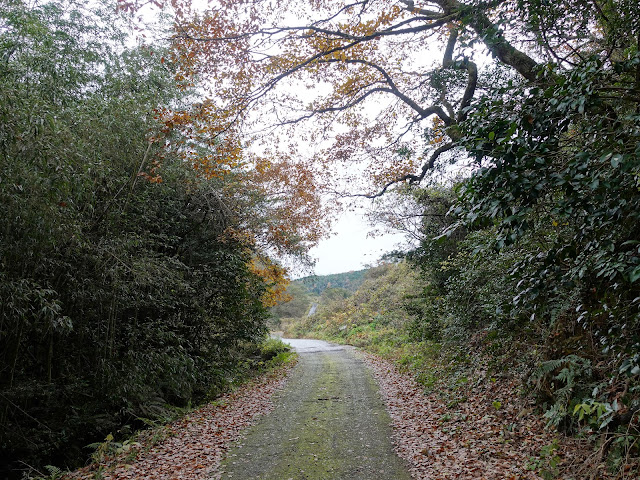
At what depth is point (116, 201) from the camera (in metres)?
7.74

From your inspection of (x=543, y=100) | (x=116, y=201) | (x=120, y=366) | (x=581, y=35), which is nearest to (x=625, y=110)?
(x=543, y=100)

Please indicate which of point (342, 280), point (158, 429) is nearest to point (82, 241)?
point (158, 429)

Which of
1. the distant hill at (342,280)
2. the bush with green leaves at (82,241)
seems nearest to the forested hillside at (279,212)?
the bush with green leaves at (82,241)

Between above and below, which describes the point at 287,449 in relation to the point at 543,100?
below

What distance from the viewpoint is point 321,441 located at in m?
6.50

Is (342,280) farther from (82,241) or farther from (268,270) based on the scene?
(82,241)

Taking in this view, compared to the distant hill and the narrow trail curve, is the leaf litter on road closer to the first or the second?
the narrow trail curve

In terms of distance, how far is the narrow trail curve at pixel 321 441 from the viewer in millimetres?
5336

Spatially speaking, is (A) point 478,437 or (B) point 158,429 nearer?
(A) point 478,437

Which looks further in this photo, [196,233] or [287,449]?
[196,233]

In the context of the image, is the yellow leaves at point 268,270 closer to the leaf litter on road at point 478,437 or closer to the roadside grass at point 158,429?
the roadside grass at point 158,429

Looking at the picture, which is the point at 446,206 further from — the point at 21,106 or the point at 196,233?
the point at 21,106

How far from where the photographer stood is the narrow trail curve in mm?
5336

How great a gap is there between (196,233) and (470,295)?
7493mm
